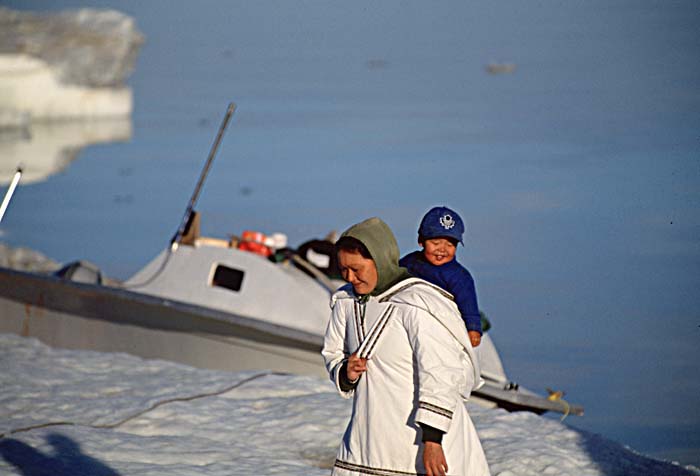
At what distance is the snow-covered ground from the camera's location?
735cm

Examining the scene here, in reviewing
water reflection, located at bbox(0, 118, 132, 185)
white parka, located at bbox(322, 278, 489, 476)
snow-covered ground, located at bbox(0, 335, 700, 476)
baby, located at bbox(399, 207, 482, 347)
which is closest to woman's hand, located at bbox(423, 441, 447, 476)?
white parka, located at bbox(322, 278, 489, 476)

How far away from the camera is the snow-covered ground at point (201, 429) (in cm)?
735

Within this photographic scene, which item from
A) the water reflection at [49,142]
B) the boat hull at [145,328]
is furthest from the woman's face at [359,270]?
the water reflection at [49,142]

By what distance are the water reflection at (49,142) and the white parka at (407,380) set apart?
23.1 m

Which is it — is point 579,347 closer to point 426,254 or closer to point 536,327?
point 536,327

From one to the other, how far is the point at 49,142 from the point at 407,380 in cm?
3579

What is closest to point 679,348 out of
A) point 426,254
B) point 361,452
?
point 426,254

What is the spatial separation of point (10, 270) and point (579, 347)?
5702 mm

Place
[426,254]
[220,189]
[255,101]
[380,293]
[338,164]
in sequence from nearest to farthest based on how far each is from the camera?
[380,293]
[426,254]
[220,189]
[338,164]
[255,101]

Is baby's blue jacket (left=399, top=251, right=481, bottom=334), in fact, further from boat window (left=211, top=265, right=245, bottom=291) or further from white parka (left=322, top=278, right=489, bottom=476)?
boat window (left=211, top=265, right=245, bottom=291)

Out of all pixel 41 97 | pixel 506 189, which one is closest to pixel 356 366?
pixel 506 189

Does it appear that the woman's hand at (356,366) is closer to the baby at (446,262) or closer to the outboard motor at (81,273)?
the baby at (446,262)

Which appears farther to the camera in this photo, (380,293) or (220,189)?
(220,189)

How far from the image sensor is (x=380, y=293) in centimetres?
473
